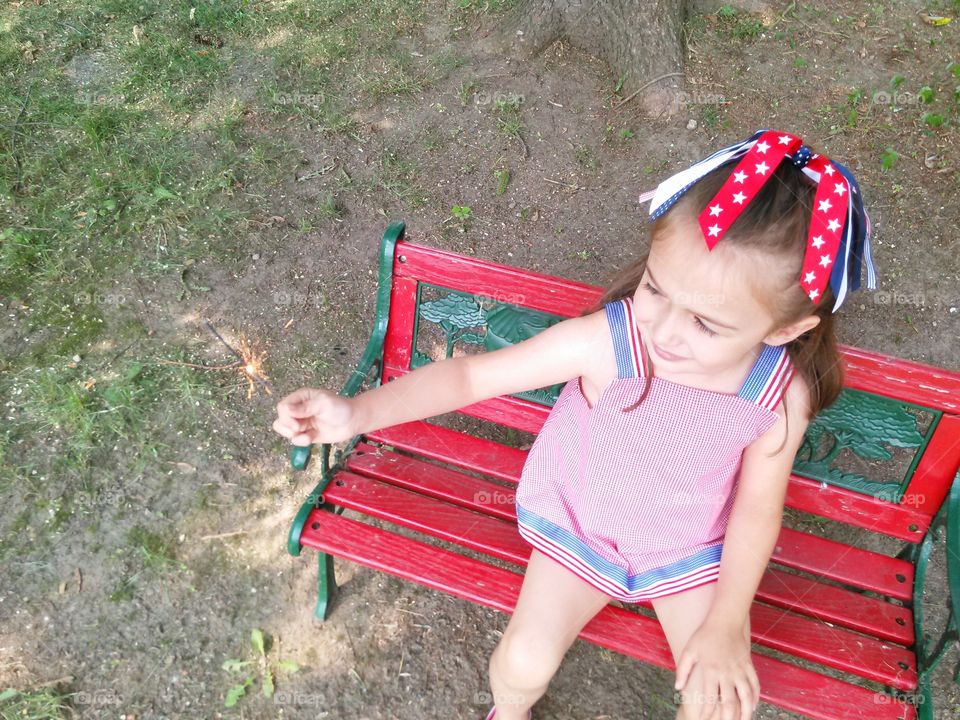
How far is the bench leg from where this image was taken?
2.72 metres

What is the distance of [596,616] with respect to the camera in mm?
2201

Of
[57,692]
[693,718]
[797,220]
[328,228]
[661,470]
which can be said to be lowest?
[57,692]

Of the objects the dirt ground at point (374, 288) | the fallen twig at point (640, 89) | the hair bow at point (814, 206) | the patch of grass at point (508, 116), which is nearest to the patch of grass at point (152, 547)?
the dirt ground at point (374, 288)

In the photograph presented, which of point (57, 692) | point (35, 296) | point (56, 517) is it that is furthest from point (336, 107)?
point (57, 692)

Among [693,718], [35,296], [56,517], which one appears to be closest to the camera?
[693,718]

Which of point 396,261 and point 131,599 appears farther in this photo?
point 131,599

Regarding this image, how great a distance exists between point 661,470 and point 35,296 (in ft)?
11.0

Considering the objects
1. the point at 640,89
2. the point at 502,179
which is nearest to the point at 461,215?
the point at 502,179

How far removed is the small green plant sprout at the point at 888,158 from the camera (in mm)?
4055

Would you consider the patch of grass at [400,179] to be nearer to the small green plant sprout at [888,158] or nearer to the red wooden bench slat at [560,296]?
the red wooden bench slat at [560,296]

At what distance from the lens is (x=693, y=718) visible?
188cm

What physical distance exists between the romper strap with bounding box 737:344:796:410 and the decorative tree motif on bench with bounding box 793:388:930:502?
1.44ft

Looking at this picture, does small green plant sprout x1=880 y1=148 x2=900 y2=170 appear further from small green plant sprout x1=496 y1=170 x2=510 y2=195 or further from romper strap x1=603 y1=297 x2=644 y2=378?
romper strap x1=603 y1=297 x2=644 y2=378

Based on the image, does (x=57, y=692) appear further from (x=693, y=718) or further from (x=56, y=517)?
(x=693, y=718)
